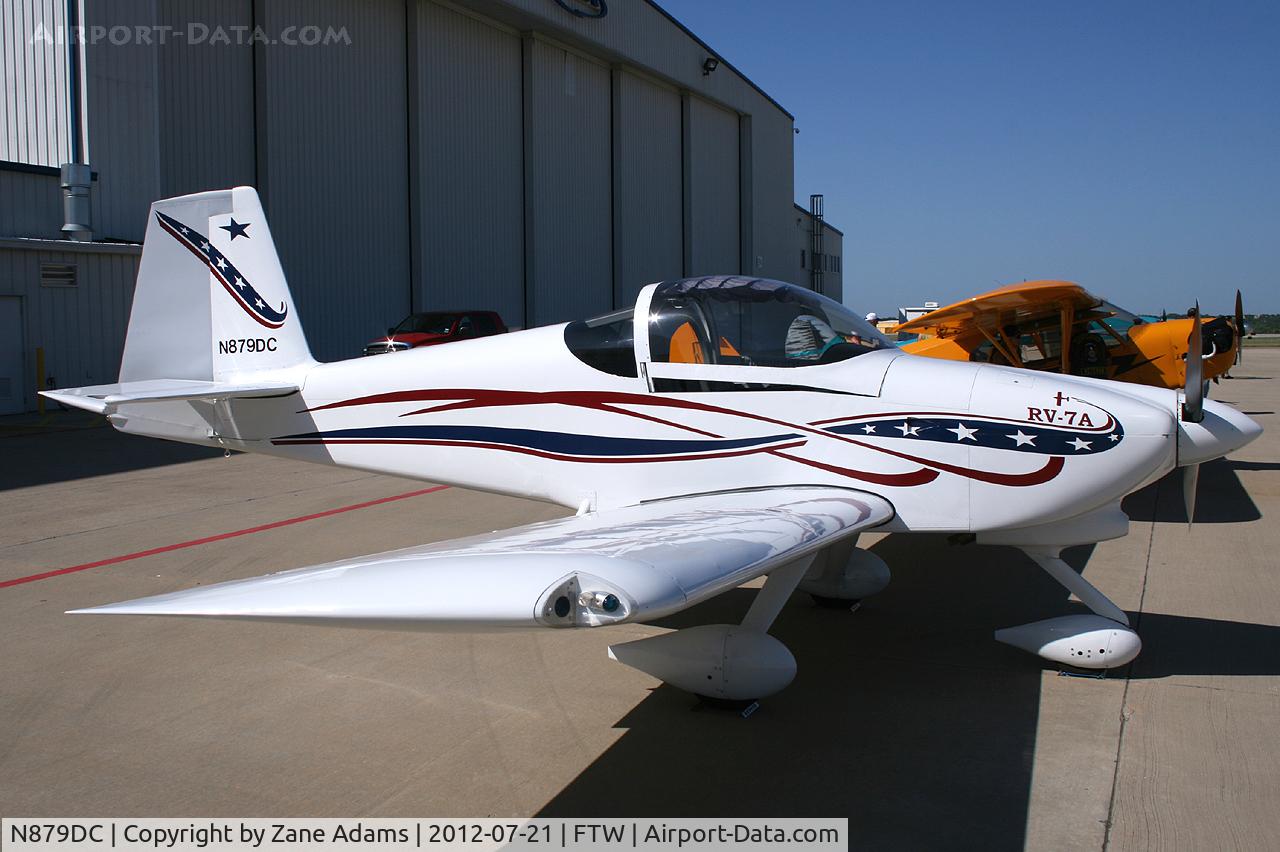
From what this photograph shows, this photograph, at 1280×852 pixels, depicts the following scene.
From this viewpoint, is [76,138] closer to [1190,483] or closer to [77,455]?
[77,455]

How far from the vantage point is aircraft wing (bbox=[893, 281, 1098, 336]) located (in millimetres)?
9656

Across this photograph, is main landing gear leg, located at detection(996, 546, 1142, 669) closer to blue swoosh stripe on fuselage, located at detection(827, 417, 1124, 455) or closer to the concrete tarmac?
the concrete tarmac

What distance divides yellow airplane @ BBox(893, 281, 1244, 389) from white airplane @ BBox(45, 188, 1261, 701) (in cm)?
548

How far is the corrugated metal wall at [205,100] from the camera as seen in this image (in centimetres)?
1750

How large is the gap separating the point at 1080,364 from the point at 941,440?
24.3 feet

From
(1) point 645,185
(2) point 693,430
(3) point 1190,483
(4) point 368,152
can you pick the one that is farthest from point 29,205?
(1) point 645,185

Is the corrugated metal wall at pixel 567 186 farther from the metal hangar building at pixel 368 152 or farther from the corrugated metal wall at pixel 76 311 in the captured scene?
the corrugated metal wall at pixel 76 311

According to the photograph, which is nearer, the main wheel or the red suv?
the main wheel

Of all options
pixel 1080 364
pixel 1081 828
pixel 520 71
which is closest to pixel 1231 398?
pixel 1080 364

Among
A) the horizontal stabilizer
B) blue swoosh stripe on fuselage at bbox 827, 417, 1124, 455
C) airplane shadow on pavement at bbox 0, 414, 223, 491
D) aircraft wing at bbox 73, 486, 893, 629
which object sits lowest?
airplane shadow on pavement at bbox 0, 414, 223, 491

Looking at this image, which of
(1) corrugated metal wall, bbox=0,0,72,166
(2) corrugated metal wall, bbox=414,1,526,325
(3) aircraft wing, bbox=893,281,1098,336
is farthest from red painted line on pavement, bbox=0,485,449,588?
(2) corrugated metal wall, bbox=414,1,526,325

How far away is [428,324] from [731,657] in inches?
631

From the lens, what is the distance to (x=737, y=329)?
490 cm

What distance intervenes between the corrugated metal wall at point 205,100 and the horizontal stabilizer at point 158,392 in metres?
13.0
